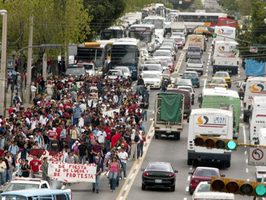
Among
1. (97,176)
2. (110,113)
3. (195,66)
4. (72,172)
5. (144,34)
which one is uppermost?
(144,34)

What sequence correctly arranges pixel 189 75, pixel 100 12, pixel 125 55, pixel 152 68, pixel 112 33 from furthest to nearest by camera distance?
pixel 112 33 → pixel 100 12 → pixel 125 55 → pixel 152 68 → pixel 189 75

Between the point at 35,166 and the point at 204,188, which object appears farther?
the point at 35,166

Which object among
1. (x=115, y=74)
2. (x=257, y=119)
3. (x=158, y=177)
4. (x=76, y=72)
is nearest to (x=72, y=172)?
(x=158, y=177)

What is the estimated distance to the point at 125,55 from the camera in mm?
100938

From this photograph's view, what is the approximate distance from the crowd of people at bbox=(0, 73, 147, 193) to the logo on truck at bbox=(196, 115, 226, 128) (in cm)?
269

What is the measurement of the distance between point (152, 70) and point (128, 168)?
131ft

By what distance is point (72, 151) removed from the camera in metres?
50.8

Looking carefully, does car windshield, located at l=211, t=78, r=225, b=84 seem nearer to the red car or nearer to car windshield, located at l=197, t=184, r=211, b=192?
the red car

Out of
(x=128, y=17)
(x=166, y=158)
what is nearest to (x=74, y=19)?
(x=166, y=158)

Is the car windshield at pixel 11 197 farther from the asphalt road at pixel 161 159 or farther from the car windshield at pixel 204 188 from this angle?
the asphalt road at pixel 161 159

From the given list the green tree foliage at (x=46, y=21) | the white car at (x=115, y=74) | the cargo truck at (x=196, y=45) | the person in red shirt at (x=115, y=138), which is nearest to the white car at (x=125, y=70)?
the white car at (x=115, y=74)

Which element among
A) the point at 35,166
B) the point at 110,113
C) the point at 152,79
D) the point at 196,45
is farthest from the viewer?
the point at 196,45

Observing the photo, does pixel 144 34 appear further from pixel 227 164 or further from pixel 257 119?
pixel 227 164

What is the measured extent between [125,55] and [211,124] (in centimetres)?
→ 4547
